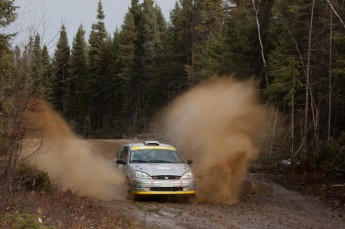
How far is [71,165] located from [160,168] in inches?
206

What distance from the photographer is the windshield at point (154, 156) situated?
15336 millimetres

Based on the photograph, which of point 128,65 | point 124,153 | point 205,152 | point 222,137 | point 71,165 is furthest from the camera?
point 128,65

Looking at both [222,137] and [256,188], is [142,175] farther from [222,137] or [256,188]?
[256,188]

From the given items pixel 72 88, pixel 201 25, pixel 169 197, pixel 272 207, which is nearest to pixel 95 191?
pixel 169 197

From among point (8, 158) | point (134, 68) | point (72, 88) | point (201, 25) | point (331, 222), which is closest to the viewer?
point (8, 158)

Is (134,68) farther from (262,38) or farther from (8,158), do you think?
(8,158)

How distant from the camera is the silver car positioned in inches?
547

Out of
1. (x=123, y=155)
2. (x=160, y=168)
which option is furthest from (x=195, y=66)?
(x=160, y=168)

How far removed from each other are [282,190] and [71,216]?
11335 millimetres

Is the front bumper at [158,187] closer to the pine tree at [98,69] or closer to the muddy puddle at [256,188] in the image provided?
the muddy puddle at [256,188]

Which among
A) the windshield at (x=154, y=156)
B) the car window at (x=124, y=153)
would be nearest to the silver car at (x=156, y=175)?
the windshield at (x=154, y=156)

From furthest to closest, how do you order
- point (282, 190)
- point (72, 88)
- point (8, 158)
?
point (72, 88) → point (282, 190) → point (8, 158)

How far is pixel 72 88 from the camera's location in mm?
86688

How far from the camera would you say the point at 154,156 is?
614 inches
